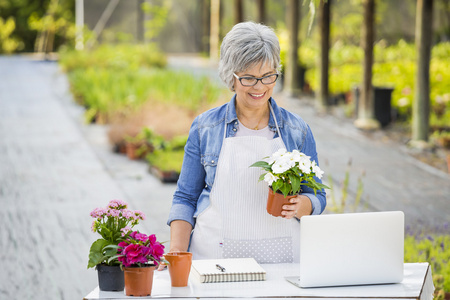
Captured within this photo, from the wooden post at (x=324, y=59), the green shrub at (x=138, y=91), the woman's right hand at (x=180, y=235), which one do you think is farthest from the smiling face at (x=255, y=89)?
the wooden post at (x=324, y=59)

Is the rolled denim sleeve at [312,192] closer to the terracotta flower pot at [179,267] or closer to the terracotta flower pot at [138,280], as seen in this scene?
the terracotta flower pot at [179,267]

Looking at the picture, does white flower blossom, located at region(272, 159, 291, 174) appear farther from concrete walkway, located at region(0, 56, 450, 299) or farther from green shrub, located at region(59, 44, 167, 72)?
green shrub, located at region(59, 44, 167, 72)

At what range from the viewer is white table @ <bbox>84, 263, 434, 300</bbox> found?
2.29 meters

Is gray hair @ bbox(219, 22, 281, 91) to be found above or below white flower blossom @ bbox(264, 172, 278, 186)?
above

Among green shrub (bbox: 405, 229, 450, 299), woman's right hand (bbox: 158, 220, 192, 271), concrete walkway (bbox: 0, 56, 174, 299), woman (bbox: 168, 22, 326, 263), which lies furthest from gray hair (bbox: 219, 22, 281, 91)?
concrete walkway (bbox: 0, 56, 174, 299)

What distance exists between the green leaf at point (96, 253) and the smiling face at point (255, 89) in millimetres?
708

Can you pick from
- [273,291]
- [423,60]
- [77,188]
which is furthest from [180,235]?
[423,60]

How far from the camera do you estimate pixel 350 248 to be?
232 cm

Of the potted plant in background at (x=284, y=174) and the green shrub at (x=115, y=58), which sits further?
the green shrub at (x=115, y=58)

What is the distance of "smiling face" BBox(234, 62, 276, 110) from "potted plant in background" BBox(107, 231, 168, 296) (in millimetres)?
645

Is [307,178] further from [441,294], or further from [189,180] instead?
[441,294]

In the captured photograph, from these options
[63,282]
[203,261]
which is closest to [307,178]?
[203,261]

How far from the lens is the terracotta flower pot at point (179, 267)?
2379mm

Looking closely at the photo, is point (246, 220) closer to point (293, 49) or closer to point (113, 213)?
point (113, 213)
